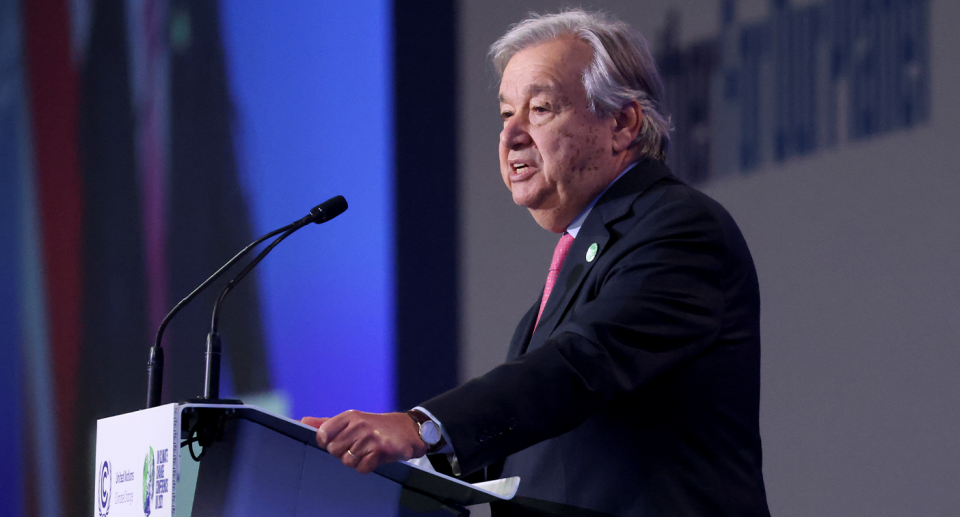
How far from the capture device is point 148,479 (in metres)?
1.29

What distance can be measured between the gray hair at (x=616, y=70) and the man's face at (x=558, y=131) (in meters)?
0.02

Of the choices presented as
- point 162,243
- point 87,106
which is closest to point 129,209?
point 162,243

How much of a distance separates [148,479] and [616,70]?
1129 millimetres

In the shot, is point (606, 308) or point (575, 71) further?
point (575, 71)

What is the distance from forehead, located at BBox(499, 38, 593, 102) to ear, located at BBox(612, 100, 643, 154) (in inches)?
3.8

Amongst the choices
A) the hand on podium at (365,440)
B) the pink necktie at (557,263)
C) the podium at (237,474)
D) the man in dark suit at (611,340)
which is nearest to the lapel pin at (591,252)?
the man in dark suit at (611,340)

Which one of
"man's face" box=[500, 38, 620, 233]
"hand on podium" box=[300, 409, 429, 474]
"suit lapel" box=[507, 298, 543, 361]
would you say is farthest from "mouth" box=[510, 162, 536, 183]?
"hand on podium" box=[300, 409, 429, 474]

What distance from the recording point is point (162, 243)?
410 cm

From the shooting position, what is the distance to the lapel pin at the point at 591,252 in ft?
5.44

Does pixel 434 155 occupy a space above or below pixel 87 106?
below

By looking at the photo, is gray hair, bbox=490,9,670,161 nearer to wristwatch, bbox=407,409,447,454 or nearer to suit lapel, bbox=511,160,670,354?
suit lapel, bbox=511,160,670,354

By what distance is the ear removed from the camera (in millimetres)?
1917

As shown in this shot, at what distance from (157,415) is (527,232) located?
2482mm

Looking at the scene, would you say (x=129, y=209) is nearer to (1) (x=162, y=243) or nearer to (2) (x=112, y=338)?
(1) (x=162, y=243)
